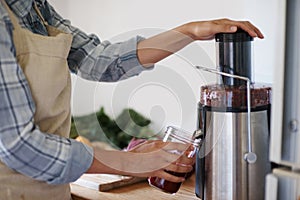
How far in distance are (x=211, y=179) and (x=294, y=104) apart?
290 mm

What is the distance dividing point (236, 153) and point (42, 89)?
33cm

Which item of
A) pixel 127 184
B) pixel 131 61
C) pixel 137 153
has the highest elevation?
pixel 131 61

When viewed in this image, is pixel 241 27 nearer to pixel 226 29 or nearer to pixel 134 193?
pixel 226 29

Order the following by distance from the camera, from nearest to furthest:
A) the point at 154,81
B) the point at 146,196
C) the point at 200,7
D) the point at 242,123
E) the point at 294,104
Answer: the point at 294,104
the point at 242,123
the point at 146,196
the point at 154,81
the point at 200,7

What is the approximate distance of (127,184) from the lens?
1.10 meters

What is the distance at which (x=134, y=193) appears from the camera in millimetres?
1048

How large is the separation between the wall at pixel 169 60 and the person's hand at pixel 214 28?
60 millimetres

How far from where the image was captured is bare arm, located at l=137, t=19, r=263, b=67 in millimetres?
Answer: 922

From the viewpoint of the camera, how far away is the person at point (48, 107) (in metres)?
0.73

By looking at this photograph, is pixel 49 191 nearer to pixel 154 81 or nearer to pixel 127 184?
pixel 127 184

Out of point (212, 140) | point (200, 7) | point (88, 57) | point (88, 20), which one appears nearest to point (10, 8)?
point (88, 57)

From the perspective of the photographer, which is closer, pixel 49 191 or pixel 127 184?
pixel 49 191

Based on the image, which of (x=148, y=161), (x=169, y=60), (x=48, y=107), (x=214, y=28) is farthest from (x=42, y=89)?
(x=169, y=60)

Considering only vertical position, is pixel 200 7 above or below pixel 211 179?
above
